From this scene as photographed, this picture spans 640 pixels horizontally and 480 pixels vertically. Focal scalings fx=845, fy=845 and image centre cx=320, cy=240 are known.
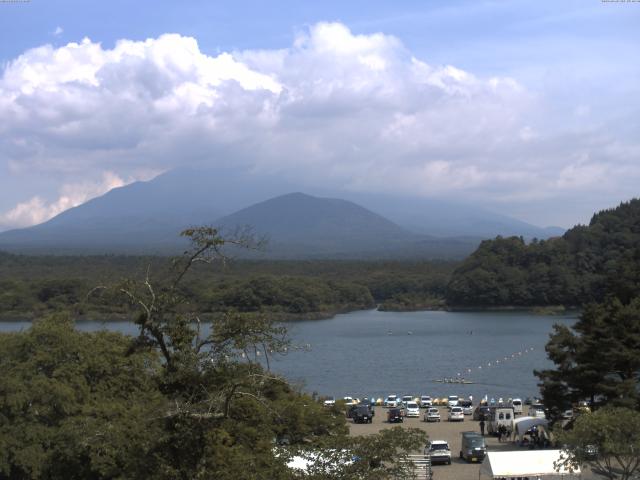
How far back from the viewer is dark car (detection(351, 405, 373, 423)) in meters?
19.9

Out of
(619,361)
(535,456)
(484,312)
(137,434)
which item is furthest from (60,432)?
(484,312)

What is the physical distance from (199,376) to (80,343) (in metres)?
7.64

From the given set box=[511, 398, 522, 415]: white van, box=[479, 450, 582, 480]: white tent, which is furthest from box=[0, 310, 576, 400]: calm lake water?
box=[479, 450, 582, 480]: white tent

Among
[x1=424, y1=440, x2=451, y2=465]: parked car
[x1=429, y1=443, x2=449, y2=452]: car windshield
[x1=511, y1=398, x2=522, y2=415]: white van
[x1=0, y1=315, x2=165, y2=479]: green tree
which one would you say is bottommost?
[x1=511, y1=398, x2=522, y2=415]: white van

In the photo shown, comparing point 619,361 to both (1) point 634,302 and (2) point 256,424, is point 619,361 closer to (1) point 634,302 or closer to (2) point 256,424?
(1) point 634,302

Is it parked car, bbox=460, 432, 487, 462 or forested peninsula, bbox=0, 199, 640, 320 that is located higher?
forested peninsula, bbox=0, 199, 640, 320

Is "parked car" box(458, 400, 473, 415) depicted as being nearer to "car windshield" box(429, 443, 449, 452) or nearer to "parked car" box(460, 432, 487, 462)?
"parked car" box(460, 432, 487, 462)

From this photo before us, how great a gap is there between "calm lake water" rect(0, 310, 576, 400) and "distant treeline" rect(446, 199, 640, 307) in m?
5.48

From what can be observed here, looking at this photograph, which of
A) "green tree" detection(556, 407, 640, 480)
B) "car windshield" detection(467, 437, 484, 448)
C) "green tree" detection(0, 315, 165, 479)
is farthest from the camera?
"car windshield" detection(467, 437, 484, 448)

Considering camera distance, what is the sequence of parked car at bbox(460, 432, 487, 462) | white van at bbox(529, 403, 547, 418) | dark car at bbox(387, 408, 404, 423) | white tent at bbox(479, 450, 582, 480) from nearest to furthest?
white tent at bbox(479, 450, 582, 480) < parked car at bbox(460, 432, 487, 462) < white van at bbox(529, 403, 547, 418) < dark car at bbox(387, 408, 404, 423)

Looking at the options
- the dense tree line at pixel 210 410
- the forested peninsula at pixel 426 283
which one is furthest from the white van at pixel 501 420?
the forested peninsula at pixel 426 283

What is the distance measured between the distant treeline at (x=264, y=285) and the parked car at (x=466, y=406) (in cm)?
1903

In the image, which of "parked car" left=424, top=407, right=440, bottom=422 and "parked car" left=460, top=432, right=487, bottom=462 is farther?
"parked car" left=424, top=407, right=440, bottom=422

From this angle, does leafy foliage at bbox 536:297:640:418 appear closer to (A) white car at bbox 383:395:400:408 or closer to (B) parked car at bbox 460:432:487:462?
(B) parked car at bbox 460:432:487:462
